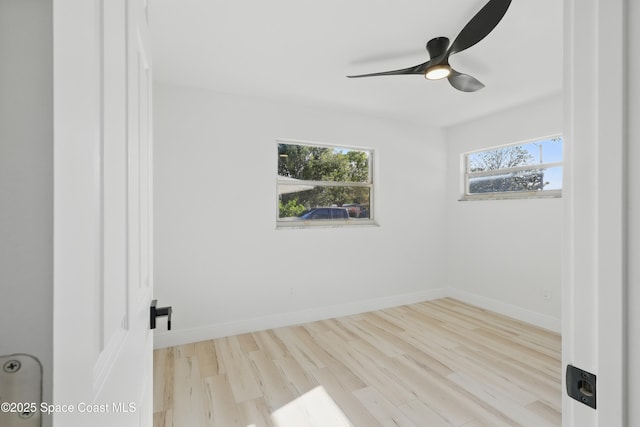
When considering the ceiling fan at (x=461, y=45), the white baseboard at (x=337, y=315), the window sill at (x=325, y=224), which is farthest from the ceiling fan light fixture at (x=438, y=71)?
the white baseboard at (x=337, y=315)

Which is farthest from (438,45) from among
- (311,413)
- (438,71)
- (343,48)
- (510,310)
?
(510,310)

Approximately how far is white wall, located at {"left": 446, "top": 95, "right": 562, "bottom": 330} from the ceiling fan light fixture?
1.89 meters

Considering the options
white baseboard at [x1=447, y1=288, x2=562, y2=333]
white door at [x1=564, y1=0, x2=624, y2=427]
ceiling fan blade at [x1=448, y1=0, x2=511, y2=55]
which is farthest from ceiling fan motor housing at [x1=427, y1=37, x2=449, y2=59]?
white baseboard at [x1=447, y1=288, x2=562, y2=333]

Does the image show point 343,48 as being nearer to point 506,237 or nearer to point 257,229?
point 257,229

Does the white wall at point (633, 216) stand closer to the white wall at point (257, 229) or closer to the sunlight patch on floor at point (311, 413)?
the sunlight patch on floor at point (311, 413)

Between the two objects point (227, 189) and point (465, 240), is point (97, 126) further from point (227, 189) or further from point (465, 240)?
point (465, 240)

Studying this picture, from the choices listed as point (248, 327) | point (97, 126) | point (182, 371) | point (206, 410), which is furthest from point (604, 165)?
point (248, 327)

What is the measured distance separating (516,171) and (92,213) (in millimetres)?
4329

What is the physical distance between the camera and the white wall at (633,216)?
499mm

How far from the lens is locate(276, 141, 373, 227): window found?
139 inches

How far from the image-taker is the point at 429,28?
6.50ft

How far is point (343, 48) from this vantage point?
2260mm

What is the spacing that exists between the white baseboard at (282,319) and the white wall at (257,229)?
12mm

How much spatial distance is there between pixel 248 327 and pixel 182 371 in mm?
856
